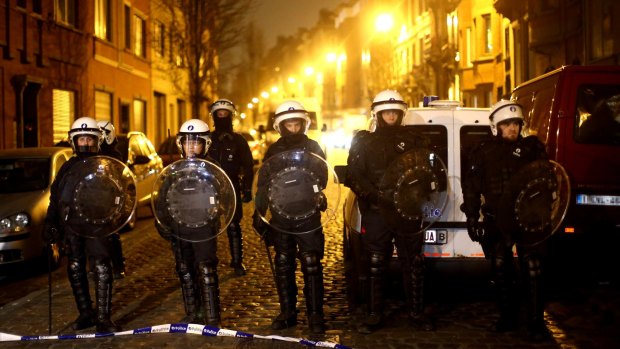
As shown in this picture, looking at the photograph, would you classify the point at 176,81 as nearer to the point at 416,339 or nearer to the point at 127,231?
the point at 127,231

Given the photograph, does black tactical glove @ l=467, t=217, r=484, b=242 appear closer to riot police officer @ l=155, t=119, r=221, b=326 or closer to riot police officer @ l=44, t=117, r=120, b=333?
riot police officer @ l=155, t=119, r=221, b=326

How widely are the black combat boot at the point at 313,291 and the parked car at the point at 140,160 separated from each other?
309 inches

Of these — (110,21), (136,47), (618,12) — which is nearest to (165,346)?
(618,12)

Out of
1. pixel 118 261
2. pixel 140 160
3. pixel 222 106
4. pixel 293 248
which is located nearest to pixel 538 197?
pixel 293 248

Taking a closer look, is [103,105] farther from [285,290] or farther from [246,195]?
[285,290]

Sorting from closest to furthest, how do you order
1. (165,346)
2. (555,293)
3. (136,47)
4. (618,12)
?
(165,346)
(555,293)
(618,12)
(136,47)

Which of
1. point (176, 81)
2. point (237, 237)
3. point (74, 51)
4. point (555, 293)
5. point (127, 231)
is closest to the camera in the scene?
point (555, 293)

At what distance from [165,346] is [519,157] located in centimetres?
332

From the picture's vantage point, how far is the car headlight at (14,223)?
9680 mm

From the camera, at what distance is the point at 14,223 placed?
9766mm

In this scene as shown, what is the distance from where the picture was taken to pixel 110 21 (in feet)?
94.3

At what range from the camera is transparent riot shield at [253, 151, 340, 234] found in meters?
6.83

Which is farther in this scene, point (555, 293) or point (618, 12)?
point (618, 12)

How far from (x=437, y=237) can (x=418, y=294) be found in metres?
0.79
